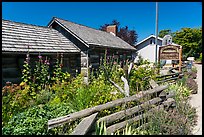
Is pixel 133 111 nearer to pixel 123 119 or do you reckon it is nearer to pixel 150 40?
pixel 123 119

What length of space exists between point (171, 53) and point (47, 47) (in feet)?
24.1

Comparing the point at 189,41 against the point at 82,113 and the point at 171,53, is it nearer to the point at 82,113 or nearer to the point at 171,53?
the point at 171,53

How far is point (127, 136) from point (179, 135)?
3.46ft

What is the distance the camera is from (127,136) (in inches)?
130

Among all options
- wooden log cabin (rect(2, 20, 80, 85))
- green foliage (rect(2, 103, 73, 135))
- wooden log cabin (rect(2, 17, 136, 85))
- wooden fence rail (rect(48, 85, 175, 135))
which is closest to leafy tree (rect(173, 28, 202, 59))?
wooden log cabin (rect(2, 17, 136, 85))

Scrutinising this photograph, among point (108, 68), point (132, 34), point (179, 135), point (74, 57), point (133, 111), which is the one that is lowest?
point (179, 135)

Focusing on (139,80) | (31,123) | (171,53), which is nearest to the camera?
(31,123)

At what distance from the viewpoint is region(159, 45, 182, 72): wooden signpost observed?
11719 mm

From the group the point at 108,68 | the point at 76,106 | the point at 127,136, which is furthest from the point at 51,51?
the point at 127,136

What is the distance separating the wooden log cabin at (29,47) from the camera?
721 cm

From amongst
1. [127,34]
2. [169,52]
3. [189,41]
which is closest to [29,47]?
[169,52]

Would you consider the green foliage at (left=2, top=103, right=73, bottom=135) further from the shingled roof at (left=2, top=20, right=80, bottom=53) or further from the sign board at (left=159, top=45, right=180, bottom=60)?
the sign board at (left=159, top=45, right=180, bottom=60)

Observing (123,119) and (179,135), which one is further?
(123,119)

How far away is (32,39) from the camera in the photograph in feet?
29.2
